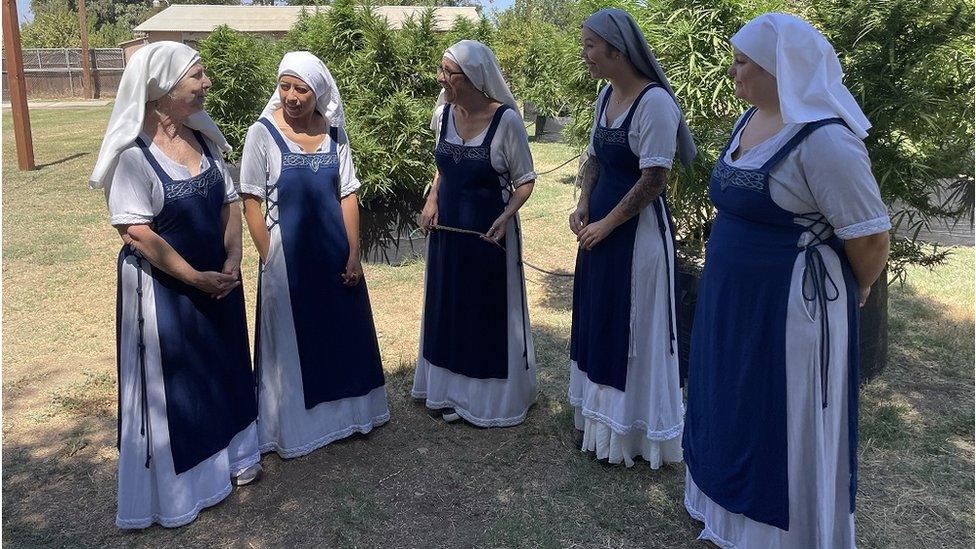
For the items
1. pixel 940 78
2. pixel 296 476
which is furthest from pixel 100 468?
pixel 940 78

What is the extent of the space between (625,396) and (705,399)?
0.78m

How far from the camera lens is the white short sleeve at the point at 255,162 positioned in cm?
328

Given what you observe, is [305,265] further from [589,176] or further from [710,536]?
[710,536]

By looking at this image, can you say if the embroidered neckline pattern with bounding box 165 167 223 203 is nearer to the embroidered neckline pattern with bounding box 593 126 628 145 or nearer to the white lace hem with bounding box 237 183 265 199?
the white lace hem with bounding box 237 183 265 199

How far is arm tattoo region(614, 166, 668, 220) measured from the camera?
3.09 metres

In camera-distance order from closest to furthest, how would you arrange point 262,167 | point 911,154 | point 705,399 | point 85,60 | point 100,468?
1. point 705,399
2. point 262,167
3. point 100,468
4. point 911,154
5. point 85,60

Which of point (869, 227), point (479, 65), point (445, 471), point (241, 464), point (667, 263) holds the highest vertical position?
point (479, 65)

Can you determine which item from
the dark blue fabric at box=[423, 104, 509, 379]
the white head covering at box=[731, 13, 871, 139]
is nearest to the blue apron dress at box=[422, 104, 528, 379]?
the dark blue fabric at box=[423, 104, 509, 379]

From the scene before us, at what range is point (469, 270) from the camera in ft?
12.4

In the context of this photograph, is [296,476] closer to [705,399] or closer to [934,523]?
[705,399]

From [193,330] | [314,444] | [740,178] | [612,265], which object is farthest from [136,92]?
[740,178]

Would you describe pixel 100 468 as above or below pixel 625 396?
below

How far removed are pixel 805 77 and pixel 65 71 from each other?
34.0 m

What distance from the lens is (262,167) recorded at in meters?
3.31
